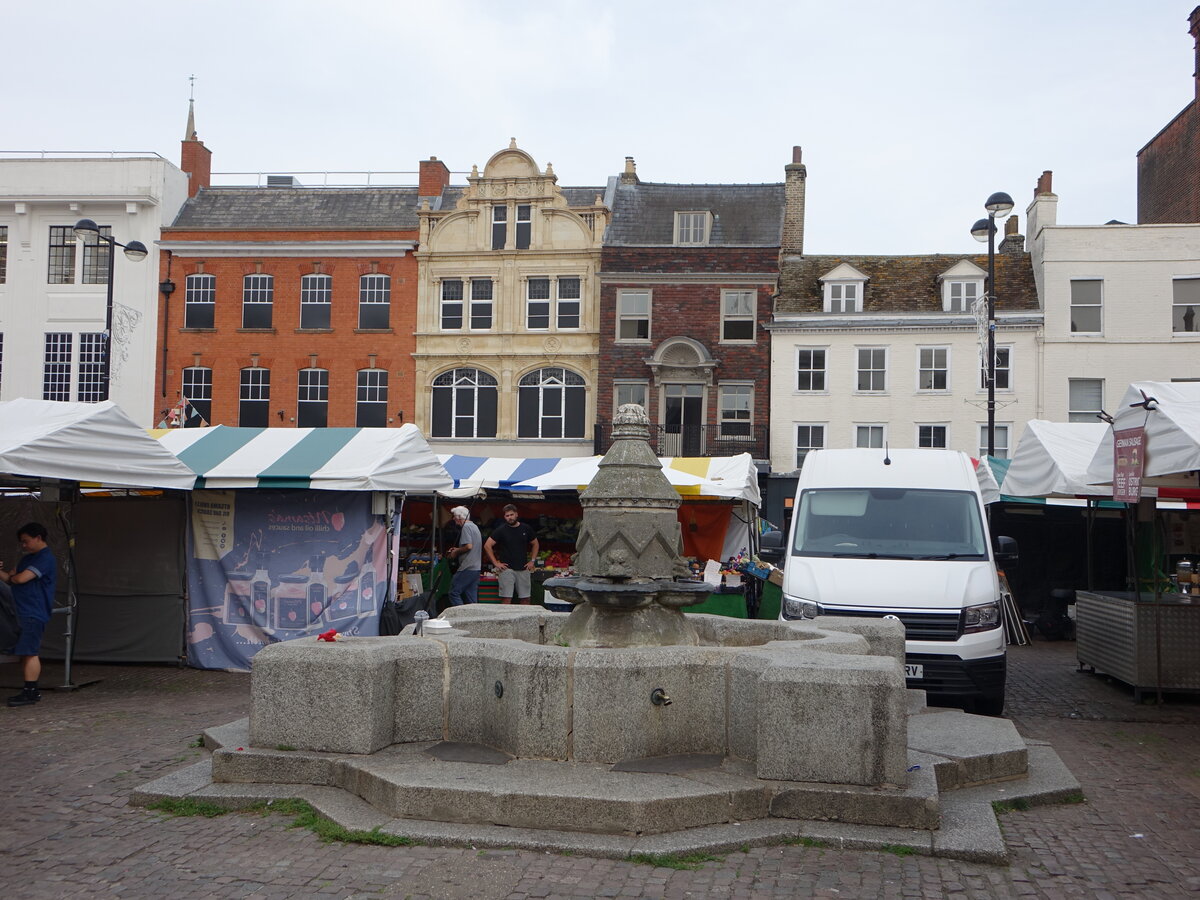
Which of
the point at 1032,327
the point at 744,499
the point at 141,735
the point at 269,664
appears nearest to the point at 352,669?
the point at 269,664

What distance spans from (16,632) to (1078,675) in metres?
12.2

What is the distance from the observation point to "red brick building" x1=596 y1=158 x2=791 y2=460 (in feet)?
116

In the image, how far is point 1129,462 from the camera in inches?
407

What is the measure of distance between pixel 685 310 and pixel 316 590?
78.9ft

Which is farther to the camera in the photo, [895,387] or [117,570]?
[895,387]

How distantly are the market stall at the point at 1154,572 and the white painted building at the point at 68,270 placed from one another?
3133 cm

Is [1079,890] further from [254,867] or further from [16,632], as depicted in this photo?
[16,632]

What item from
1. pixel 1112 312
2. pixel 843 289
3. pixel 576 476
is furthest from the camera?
pixel 843 289

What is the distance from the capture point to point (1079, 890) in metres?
5.43

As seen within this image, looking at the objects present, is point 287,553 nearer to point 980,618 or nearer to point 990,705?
point 980,618

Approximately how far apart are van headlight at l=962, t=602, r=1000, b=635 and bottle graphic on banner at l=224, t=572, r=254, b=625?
8.07 m

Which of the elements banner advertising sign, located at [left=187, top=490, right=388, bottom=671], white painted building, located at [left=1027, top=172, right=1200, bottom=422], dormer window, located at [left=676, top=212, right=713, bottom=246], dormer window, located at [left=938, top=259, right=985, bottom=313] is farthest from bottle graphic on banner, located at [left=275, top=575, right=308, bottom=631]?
dormer window, located at [left=938, top=259, right=985, bottom=313]

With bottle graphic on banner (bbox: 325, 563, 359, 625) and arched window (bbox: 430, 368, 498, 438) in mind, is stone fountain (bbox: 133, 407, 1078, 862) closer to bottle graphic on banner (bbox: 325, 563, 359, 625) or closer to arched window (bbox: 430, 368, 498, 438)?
bottle graphic on banner (bbox: 325, 563, 359, 625)

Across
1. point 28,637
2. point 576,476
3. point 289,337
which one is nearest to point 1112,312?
point 576,476
